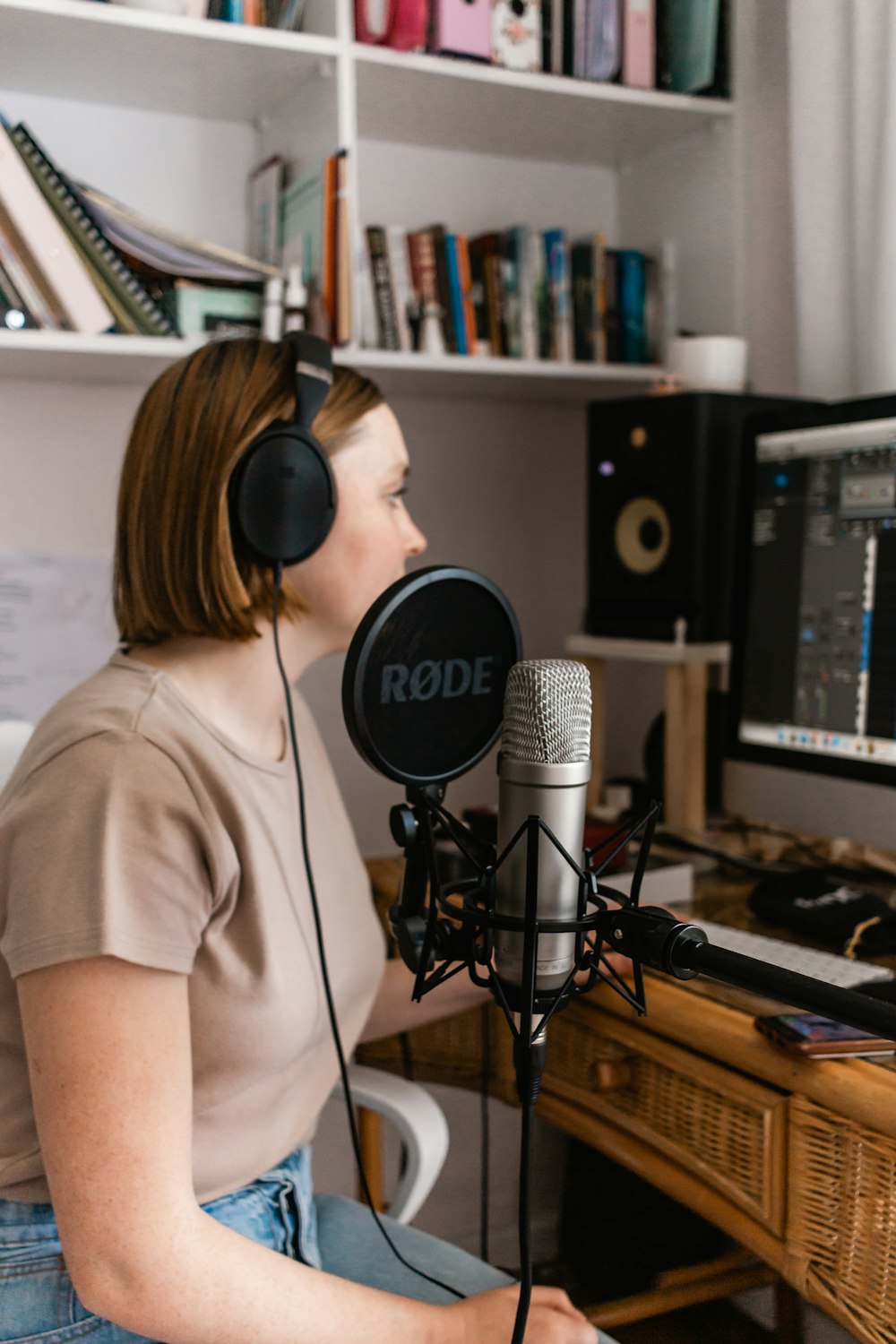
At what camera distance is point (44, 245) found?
57.9 inches

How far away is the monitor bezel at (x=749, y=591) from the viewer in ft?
4.32

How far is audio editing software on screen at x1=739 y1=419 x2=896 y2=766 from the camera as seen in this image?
4.24ft

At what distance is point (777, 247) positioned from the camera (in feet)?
5.96

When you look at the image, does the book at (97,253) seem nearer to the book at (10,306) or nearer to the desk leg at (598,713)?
the book at (10,306)

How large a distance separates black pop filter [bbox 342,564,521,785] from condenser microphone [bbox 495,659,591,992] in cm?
12

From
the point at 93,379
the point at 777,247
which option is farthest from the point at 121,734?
the point at 777,247

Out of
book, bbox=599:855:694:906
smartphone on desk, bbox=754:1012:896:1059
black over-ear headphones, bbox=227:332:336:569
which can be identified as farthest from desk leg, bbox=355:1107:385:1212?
black over-ear headphones, bbox=227:332:336:569

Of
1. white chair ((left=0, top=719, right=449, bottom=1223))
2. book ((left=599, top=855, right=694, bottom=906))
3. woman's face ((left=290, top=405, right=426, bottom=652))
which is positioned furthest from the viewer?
book ((left=599, top=855, right=694, bottom=906))

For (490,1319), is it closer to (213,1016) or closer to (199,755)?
(213,1016)

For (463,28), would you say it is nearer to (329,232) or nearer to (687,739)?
(329,232)

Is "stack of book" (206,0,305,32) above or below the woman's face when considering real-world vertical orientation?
above

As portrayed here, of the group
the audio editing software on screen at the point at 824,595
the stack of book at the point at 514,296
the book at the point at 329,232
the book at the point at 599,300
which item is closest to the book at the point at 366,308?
the stack of book at the point at 514,296

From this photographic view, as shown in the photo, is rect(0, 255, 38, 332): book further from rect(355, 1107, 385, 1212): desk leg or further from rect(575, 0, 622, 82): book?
rect(355, 1107, 385, 1212): desk leg

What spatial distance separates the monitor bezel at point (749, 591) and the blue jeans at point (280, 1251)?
613 millimetres
